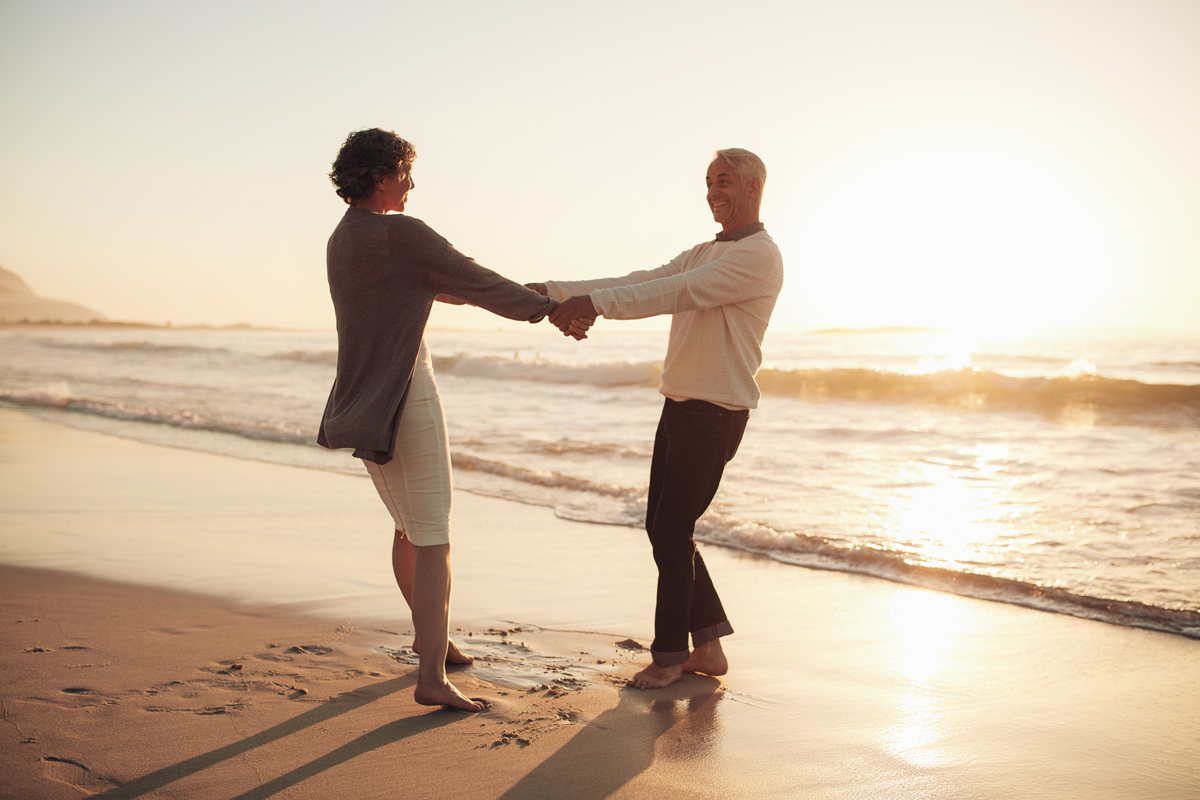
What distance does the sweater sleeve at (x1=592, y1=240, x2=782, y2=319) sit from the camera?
274 centimetres

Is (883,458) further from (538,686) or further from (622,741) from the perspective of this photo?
(622,741)

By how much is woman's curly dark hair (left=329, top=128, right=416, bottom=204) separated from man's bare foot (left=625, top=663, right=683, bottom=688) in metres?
1.94

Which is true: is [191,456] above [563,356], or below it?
below

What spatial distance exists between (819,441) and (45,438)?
8.95 meters

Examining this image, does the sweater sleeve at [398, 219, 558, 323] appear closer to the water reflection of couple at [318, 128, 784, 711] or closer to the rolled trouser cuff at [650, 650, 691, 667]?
the water reflection of couple at [318, 128, 784, 711]

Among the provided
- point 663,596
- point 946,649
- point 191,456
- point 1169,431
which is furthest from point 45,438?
point 1169,431

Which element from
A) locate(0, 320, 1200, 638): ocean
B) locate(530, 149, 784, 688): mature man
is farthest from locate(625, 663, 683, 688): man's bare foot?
locate(0, 320, 1200, 638): ocean

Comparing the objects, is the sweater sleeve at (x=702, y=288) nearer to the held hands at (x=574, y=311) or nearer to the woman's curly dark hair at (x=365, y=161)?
the held hands at (x=574, y=311)

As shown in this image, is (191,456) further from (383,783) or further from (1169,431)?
(1169,431)

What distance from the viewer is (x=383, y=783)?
7.21 ft

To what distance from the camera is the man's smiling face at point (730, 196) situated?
298 cm

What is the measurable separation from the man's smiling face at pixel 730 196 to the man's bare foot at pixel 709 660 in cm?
160

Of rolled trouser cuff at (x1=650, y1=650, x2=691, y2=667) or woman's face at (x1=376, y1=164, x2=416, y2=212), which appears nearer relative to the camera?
woman's face at (x1=376, y1=164, x2=416, y2=212)

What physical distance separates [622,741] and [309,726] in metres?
0.96
